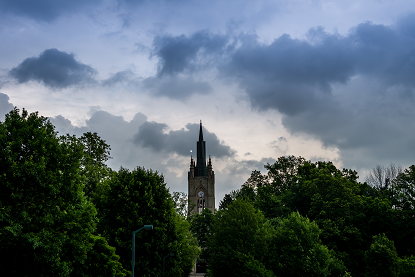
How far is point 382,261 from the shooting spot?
102 feet

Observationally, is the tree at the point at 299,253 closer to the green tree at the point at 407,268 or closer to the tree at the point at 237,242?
the tree at the point at 237,242

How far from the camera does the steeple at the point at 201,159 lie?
104375 mm

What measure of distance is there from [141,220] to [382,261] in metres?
22.4

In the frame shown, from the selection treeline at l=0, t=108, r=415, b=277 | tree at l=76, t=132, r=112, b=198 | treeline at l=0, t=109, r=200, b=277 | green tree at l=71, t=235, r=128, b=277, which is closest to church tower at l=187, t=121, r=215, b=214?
treeline at l=0, t=108, r=415, b=277

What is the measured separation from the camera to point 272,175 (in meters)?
60.6

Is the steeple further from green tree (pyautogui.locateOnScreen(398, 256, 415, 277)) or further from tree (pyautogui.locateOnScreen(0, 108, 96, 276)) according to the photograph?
tree (pyautogui.locateOnScreen(0, 108, 96, 276))

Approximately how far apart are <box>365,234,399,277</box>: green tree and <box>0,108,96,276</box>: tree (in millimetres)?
25735

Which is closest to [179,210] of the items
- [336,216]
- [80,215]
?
[336,216]

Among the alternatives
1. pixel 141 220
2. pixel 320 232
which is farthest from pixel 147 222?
pixel 320 232

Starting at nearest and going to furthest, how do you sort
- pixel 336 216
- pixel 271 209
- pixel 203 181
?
pixel 336 216, pixel 271 209, pixel 203 181

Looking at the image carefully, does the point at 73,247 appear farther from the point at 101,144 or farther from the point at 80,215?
the point at 101,144

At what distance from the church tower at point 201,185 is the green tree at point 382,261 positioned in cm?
6905

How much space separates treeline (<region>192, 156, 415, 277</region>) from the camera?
3034 cm

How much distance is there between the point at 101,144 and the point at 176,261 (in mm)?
22705
